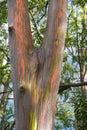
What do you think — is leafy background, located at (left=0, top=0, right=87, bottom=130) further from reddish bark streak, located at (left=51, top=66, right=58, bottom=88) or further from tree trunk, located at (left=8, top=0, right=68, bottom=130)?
reddish bark streak, located at (left=51, top=66, right=58, bottom=88)

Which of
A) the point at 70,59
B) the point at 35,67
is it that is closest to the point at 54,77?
the point at 35,67

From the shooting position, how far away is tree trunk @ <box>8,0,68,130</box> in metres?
2.54

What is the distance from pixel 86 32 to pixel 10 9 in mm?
8778

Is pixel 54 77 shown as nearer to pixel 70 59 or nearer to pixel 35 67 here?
pixel 35 67

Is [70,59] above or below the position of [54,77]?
above

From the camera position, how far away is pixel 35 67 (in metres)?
2.69

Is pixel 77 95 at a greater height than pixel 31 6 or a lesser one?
lesser

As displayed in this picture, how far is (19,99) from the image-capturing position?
256cm

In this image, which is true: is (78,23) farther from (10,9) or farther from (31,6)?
(10,9)

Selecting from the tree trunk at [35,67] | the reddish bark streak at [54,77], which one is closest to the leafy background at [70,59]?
the tree trunk at [35,67]

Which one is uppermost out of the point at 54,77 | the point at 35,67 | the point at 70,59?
the point at 70,59

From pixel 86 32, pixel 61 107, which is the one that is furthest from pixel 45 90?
pixel 61 107

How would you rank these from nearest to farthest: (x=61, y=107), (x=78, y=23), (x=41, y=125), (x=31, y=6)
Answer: (x=41, y=125)
(x=31, y=6)
(x=78, y=23)
(x=61, y=107)

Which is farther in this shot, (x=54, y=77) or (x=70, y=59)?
(x=70, y=59)
